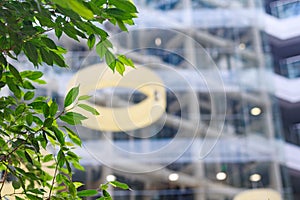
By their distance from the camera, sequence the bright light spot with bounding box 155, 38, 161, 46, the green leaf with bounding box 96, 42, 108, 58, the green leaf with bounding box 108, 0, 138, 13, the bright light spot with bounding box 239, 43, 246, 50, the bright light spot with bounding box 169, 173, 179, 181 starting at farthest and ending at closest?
the bright light spot with bounding box 239, 43, 246, 50
the bright light spot with bounding box 169, 173, 179, 181
the bright light spot with bounding box 155, 38, 161, 46
the green leaf with bounding box 96, 42, 108, 58
the green leaf with bounding box 108, 0, 138, 13

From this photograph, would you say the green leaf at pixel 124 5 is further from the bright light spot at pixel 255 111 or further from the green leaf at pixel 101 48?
the bright light spot at pixel 255 111

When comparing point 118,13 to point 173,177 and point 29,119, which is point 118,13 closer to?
point 29,119

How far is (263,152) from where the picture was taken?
503 cm

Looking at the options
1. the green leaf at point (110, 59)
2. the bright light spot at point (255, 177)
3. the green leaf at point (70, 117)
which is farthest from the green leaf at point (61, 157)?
the bright light spot at point (255, 177)

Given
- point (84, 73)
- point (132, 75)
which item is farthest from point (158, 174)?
point (84, 73)

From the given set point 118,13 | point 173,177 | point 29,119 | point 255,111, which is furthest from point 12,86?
point 255,111

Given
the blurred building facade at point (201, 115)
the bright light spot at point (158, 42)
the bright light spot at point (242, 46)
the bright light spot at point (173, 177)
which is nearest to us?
the bright light spot at point (158, 42)

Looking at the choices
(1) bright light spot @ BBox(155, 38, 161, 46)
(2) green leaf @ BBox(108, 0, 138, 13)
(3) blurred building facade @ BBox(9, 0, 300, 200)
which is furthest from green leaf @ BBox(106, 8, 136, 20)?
(1) bright light spot @ BBox(155, 38, 161, 46)

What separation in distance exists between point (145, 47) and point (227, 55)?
2.17 metres

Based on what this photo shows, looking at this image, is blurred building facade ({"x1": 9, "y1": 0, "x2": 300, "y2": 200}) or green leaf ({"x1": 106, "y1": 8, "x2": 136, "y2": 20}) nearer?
green leaf ({"x1": 106, "y1": 8, "x2": 136, "y2": 20})

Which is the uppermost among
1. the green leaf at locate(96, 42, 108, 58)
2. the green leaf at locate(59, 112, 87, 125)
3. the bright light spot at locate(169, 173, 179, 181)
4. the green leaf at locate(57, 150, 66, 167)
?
the bright light spot at locate(169, 173, 179, 181)

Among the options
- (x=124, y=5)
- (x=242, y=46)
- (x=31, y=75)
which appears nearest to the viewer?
(x=124, y=5)

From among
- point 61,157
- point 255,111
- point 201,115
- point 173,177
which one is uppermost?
point 255,111

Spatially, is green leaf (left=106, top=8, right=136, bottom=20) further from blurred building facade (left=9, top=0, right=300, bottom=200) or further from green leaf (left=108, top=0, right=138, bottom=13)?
blurred building facade (left=9, top=0, right=300, bottom=200)
